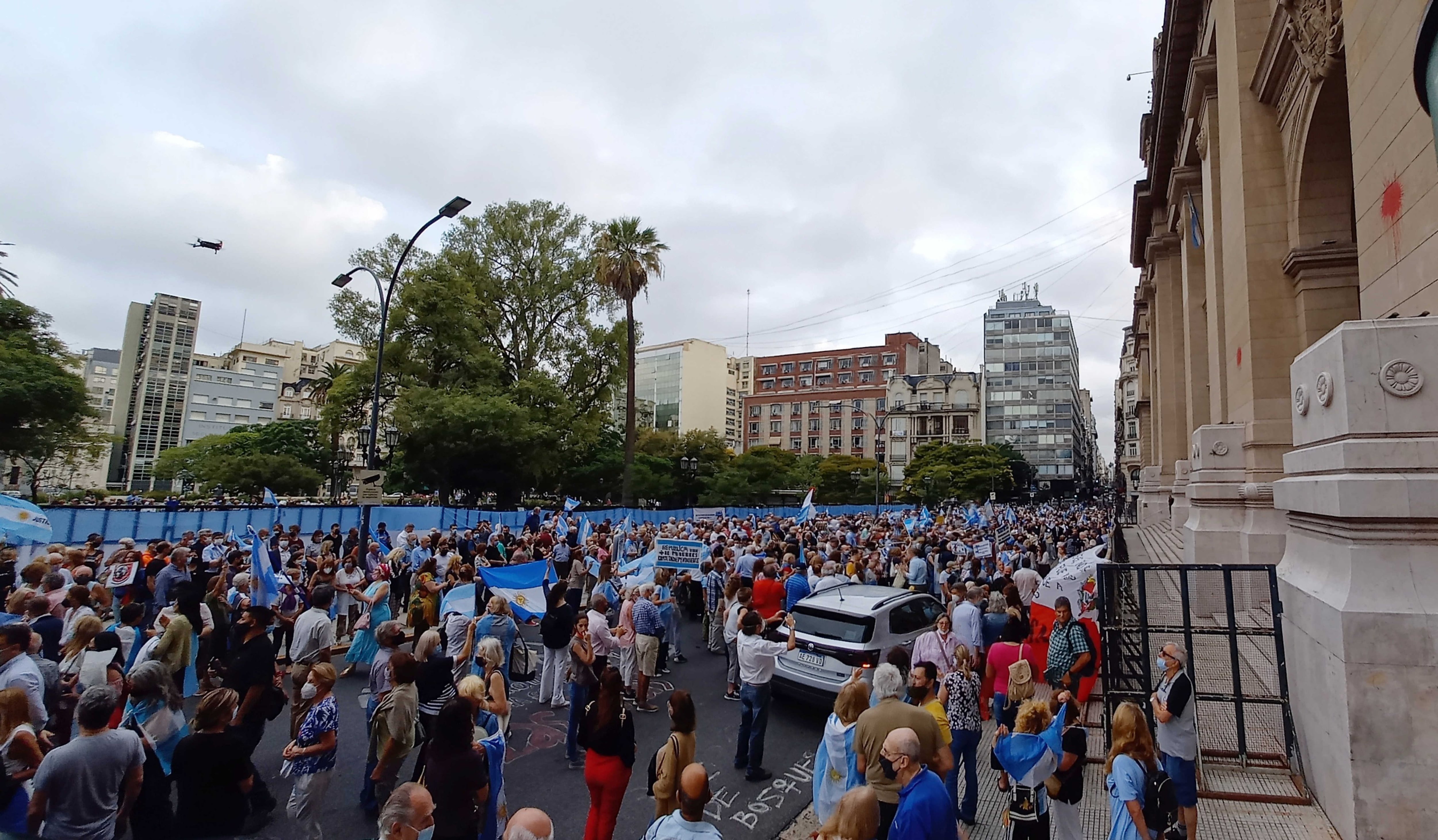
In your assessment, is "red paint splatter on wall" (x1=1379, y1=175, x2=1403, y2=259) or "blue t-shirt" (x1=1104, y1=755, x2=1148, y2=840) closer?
"blue t-shirt" (x1=1104, y1=755, x2=1148, y2=840)

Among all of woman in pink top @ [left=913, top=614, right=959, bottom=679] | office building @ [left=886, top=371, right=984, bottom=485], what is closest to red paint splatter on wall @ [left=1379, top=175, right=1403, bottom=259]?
woman in pink top @ [left=913, top=614, right=959, bottom=679]

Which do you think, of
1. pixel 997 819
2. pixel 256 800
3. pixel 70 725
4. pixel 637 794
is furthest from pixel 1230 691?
pixel 70 725

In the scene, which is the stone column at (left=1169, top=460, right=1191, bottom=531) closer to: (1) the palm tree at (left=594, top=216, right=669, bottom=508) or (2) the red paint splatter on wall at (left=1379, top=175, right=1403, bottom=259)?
(2) the red paint splatter on wall at (left=1379, top=175, right=1403, bottom=259)

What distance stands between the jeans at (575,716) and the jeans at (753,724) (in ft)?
5.21

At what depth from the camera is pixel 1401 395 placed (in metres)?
4.59

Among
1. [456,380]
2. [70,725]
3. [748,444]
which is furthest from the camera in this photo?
[748,444]

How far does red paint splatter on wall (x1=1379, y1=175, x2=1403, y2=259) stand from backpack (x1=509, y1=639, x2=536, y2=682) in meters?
10.9

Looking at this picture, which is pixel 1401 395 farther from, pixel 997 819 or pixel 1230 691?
pixel 997 819

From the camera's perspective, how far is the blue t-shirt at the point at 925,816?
12.2 feet

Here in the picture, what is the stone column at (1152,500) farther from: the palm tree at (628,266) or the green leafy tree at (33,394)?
the green leafy tree at (33,394)

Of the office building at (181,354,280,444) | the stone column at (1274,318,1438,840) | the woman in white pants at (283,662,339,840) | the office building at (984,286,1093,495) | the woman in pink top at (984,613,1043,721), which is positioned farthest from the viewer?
the office building at (181,354,280,444)

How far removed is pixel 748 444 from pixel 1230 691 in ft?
350

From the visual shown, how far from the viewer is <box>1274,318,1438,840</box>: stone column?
4.25 meters

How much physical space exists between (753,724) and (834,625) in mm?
1979
